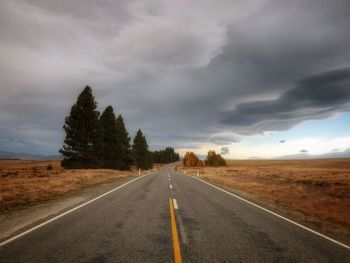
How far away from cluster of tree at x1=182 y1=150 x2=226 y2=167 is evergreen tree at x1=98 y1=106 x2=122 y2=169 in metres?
81.5

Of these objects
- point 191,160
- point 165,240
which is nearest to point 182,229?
point 165,240

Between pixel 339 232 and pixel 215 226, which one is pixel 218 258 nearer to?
pixel 215 226

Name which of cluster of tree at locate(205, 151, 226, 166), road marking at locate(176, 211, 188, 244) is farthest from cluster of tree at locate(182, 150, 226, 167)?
road marking at locate(176, 211, 188, 244)

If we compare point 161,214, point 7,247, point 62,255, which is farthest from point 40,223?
point 161,214

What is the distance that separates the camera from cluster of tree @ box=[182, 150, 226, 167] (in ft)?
427

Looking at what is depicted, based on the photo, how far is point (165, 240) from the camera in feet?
21.4

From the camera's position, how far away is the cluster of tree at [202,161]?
427ft

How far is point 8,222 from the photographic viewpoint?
28.6 feet

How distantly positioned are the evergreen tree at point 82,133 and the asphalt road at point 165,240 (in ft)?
98.6

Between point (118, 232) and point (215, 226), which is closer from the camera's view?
point (118, 232)

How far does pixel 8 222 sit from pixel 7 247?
3334 millimetres

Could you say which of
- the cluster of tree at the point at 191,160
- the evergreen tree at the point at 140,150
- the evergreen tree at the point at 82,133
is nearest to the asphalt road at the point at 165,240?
the evergreen tree at the point at 82,133

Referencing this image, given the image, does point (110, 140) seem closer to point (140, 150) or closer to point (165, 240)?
point (140, 150)

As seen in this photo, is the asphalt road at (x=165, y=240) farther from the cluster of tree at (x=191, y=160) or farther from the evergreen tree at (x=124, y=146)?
the cluster of tree at (x=191, y=160)
